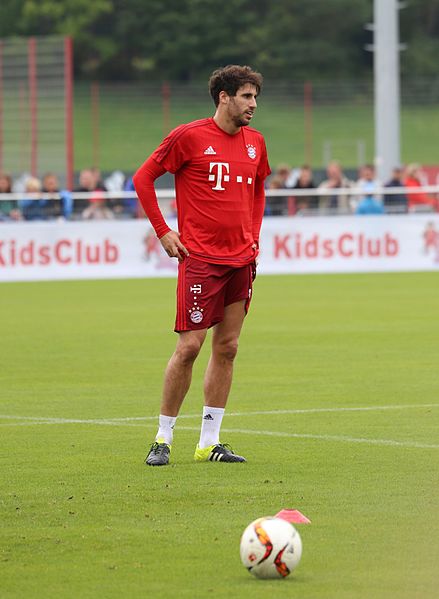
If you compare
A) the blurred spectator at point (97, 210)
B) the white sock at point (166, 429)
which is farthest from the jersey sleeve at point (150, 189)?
the blurred spectator at point (97, 210)

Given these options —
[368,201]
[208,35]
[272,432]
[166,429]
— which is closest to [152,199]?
[166,429]

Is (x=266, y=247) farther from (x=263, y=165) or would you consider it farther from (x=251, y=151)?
(x=251, y=151)

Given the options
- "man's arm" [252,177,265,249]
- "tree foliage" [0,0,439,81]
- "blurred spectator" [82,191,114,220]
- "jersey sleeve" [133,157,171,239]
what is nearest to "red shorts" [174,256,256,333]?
"jersey sleeve" [133,157,171,239]

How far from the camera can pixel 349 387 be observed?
12.3 metres

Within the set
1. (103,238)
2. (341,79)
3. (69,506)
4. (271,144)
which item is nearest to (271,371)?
(69,506)

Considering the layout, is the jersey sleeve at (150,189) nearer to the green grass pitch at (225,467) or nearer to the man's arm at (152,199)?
the man's arm at (152,199)

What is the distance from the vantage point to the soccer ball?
6.11 meters

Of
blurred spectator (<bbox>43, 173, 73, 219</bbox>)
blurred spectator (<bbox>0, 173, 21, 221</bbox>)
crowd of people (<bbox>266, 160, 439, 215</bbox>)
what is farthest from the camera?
crowd of people (<bbox>266, 160, 439, 215</bbox>)

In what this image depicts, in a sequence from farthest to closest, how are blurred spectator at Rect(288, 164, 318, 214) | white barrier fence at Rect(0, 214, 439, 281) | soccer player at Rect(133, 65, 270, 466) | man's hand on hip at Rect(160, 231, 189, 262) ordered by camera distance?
blurred spectator at Rect(288, 164, 318, 214) < white barrier fence at Rect(0, 214, 439, 281) < soccer player at Rect(133, 65, 270, 466) < man's hand on hip at Rect(160, 231, 189, 262)

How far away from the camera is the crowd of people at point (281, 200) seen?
26.8 meters

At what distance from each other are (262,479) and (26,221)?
1834 cm

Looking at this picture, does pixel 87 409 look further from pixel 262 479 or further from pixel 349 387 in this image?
pixel 262 479

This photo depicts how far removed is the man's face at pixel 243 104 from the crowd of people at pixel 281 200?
1805 cm

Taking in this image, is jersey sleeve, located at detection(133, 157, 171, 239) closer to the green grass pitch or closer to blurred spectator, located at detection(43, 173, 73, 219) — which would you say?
the green grass pitch
